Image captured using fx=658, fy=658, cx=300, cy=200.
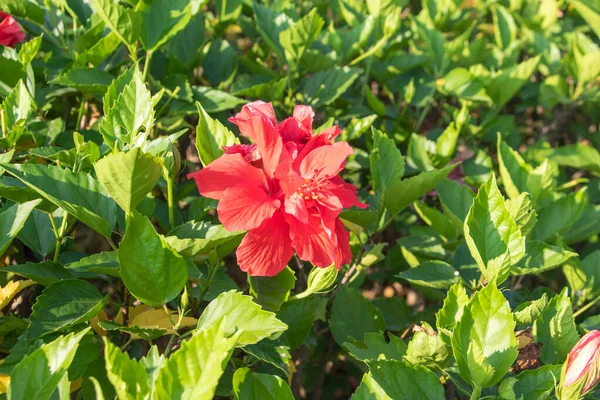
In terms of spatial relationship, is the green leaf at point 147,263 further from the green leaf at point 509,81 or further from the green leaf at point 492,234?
the green leaf at point 509,81

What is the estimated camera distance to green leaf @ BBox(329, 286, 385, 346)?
1308 mm

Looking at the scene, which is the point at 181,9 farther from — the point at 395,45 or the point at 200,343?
the point at 200,343

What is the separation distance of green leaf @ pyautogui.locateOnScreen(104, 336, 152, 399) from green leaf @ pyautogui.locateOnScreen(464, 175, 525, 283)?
21.5 inches

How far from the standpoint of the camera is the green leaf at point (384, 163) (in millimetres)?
1244

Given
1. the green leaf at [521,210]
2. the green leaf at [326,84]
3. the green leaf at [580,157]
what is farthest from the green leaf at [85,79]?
the green leaf at [580,157]

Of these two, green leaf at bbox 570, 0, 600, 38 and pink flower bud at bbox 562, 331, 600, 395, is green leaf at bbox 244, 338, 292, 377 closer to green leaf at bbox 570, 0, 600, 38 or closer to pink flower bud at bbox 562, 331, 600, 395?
pink flower bud at bbox 562, 331, 600, 395

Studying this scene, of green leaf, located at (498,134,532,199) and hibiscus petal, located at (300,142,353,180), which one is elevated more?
hibiscus petal, located at (300,142,353,180)

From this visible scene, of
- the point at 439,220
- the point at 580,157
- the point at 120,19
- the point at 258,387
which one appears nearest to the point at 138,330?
the point at 258,387

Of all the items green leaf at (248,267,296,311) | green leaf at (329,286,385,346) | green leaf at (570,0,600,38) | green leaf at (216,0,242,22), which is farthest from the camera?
green leaf at (570,0,600,38)

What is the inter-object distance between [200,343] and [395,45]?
1296 mm

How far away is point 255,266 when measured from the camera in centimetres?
99

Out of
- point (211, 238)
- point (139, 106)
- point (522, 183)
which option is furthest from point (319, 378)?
point (139, 106)

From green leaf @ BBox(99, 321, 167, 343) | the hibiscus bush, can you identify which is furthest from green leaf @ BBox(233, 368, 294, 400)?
green leaf @ BBox(99, 321, 167, 343)

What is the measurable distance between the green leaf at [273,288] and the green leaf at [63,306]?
9.6 inches
